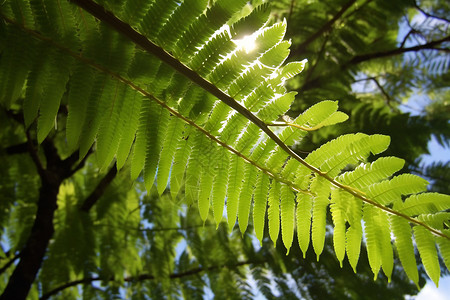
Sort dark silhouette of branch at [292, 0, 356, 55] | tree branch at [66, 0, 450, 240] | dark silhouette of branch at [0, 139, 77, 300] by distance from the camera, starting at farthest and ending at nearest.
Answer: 1. dark silhouette of branch at [292, 0, 356, 55]
2. dark silhouette of branch at [0, 139, 77, 300]
3. tree branch at [66, 0, 450, 240]

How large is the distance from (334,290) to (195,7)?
2.07 metres

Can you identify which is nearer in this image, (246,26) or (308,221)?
(246,26)

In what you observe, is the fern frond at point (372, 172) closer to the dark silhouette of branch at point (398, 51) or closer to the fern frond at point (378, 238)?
the fern frond at point (378, 238)

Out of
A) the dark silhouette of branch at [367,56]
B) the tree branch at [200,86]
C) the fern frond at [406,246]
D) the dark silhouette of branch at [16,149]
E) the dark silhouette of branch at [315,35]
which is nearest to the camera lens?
the tree branch at [200,86]

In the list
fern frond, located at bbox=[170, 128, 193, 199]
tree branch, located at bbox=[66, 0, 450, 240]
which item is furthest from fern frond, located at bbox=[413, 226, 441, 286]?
fern frond, located at bbox=[170, 128, 193, 199]

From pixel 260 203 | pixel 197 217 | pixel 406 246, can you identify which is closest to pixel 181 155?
pixel 260 203

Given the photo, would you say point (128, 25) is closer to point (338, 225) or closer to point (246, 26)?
point (246, 26)

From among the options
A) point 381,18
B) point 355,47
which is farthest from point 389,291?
point 381,18

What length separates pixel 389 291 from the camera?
2.20m

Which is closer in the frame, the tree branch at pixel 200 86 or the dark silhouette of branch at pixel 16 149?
the tree branch at pixel 200 86

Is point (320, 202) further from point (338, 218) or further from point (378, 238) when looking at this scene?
point (378, 238)

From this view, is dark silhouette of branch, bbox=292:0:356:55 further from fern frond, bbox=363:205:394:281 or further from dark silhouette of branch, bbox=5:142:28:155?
dark silhouette of branch, bbox=5:142:28:155

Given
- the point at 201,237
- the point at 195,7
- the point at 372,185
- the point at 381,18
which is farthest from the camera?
the point at 201,237

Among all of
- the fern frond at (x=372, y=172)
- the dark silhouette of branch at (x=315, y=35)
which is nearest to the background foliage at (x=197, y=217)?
the dark silhouette of branch at (x=315, y=35)
